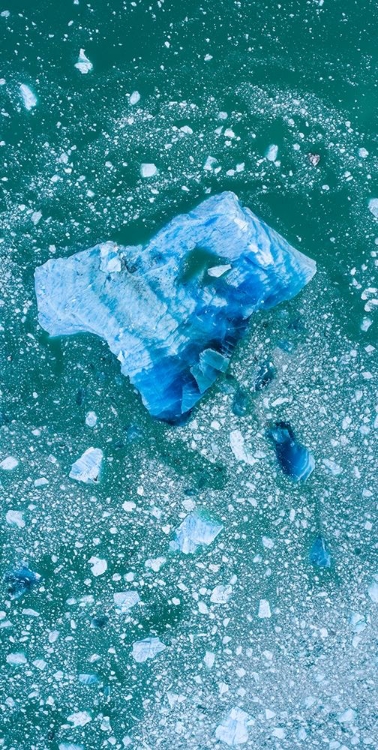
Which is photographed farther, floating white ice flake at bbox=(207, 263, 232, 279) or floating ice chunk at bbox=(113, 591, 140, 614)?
floating ice chunk at bbox=(113, 591, 140, 614)

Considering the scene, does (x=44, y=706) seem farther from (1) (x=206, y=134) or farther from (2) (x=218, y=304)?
(1) (x=206, y=134)

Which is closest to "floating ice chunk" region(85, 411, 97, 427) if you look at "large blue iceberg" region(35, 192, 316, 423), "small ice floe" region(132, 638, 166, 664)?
"large blue iceberg" region(35, 192, 316, 423)

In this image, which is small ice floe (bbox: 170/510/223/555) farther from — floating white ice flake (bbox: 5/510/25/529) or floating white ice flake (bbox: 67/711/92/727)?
floating white ice flake (bbox: 67/711/92/727)

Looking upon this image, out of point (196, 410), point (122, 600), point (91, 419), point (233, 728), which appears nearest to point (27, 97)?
point (91, 419)

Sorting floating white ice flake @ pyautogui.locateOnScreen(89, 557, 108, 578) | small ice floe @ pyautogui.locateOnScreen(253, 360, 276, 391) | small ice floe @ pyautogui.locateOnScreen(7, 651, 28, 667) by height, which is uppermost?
small ice floe @ pyautogui.locateOnScreen(253, 360, 276, 391)

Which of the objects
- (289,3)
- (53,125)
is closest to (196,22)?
(289,3)

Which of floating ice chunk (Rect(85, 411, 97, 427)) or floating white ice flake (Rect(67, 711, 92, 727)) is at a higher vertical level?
floating ice chunk (Rect(85, 411, 97, 427))

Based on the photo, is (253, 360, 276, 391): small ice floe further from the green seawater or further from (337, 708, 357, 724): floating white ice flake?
(337, 708, 357, 724): floating white ice flake
